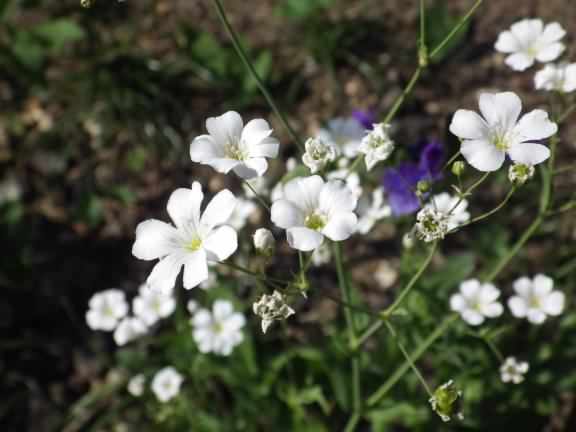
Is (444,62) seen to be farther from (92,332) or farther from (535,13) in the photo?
(92,332)

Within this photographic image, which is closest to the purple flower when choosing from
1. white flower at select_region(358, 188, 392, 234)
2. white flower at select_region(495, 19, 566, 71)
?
white flower at select_region(358, 188, 392, 234)

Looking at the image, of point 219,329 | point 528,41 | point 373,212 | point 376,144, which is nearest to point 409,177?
point 373,212

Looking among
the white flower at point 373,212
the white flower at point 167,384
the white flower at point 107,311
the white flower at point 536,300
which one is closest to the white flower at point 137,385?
the white flower at point 167,384

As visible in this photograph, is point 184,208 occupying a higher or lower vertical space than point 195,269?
higher

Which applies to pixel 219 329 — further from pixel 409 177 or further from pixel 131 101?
pixel 131 101

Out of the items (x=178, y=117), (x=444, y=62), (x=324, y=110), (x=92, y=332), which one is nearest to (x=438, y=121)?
(x=444, y=62)

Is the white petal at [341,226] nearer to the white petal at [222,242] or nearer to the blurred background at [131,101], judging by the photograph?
the white petal at [222,242]
